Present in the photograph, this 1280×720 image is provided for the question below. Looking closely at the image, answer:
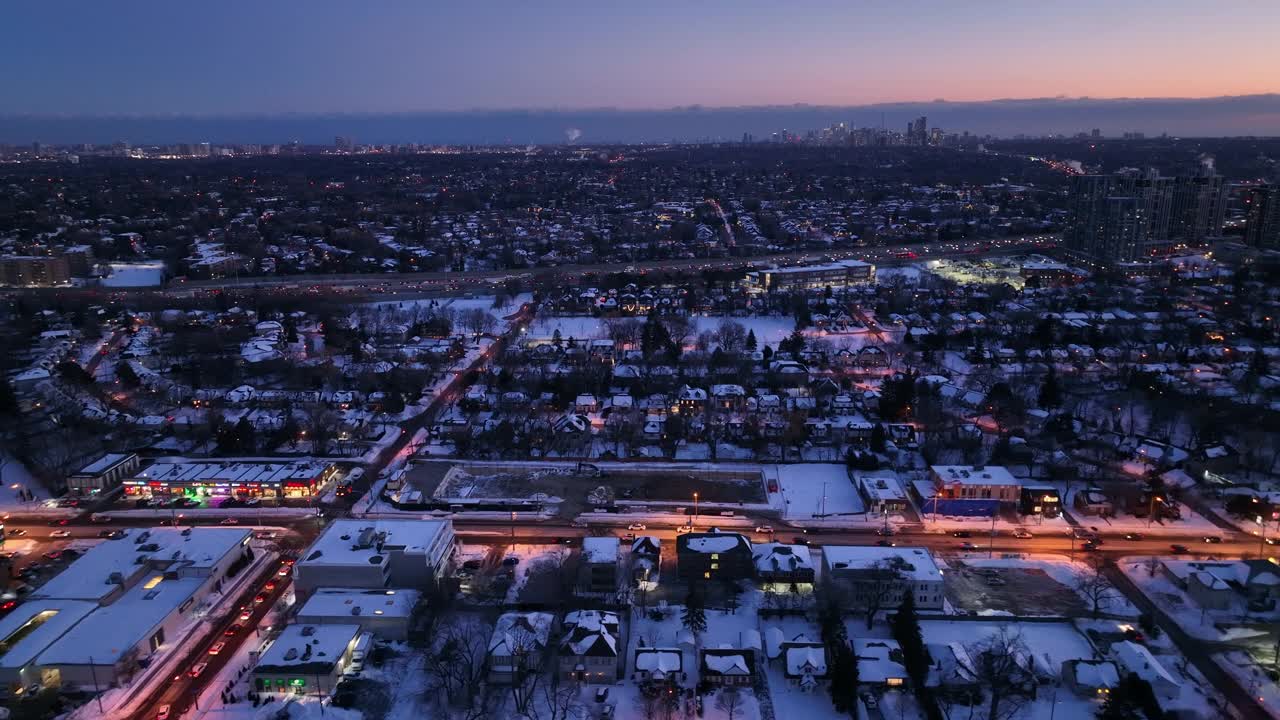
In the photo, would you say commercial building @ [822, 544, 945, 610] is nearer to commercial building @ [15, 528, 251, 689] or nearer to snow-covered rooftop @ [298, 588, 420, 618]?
snow-covered rooftop @ [298, 588, 420, 618]

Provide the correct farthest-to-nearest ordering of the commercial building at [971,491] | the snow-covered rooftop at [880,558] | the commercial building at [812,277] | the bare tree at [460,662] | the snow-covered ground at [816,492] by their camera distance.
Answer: the commercial building at [812,277] < the snow-covered ground at [816,492] < the commercial building at [971,491] < the snow-covered rooftop at [880,558] < the bare tree at [460,662]

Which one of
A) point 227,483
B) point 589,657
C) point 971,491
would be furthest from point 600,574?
point 227,483

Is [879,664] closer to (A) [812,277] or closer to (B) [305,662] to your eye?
(B) [305,662]

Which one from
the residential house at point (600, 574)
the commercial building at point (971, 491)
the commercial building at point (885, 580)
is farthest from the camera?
the commercial building at point (971, 491)

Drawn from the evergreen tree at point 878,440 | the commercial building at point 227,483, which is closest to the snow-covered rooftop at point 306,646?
the commercial building at point 227,483

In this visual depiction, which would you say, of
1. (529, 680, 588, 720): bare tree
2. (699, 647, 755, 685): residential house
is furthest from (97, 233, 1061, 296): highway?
(699, 647, 755, 685): residential house

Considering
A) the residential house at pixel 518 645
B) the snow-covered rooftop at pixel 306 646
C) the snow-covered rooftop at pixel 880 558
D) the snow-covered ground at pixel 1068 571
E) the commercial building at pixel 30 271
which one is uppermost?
the commercial building at pixel 30 271

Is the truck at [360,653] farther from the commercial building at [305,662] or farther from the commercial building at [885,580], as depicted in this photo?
the commercial building at [885,580]
